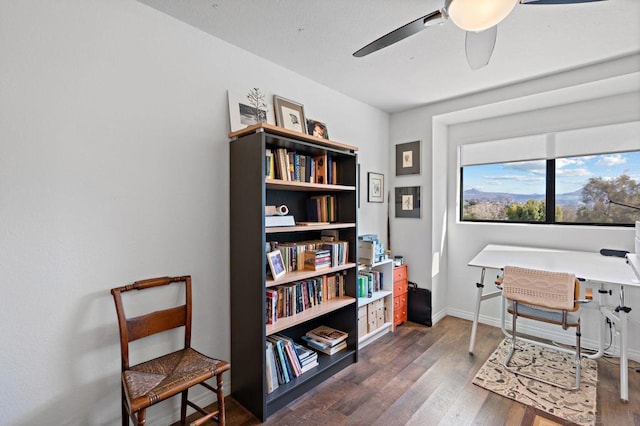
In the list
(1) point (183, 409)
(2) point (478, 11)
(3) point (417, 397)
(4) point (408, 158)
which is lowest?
(3) point (417, 397)

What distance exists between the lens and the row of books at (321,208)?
255 cm

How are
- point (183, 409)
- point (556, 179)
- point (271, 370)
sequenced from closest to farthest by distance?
point (183, 409), point (271, 370), point (556, 179)

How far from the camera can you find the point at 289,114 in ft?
8.14

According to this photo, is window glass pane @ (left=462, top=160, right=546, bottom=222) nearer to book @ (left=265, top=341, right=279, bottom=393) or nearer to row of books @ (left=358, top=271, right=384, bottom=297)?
row of books @ (left=358, top=271, right=384, bottom=297)

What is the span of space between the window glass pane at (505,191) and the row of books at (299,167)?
6.48ft

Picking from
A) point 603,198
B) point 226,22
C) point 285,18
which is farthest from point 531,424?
point 226,22

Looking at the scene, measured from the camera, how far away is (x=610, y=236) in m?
2.72

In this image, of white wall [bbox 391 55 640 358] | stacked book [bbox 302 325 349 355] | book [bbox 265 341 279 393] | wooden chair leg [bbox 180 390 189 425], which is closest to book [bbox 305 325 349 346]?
stacked book [bbox 302 325 349 355]

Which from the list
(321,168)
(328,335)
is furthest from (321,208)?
(328,335)

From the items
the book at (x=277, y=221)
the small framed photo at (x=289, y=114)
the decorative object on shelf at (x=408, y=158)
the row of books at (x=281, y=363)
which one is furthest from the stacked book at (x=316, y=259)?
the decorative object on shelf at (x=408, y=158)

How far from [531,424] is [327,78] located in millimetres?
2957

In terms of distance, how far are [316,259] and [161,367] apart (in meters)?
1.17

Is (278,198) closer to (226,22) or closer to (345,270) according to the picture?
(345,270)

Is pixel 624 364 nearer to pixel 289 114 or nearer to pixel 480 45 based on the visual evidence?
pixel 480 45
